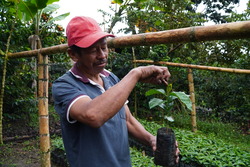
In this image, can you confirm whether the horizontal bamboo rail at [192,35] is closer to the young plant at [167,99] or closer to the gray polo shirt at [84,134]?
the young plant at [167,99]

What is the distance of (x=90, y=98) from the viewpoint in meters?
1.22

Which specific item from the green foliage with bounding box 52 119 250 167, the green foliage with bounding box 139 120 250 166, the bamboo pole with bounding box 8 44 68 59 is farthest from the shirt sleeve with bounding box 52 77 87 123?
the green foliage with bounding box 139 120 250 166

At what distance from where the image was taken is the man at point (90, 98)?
1.10m

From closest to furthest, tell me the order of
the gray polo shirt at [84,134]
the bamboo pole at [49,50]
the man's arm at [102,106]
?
the man's arm at [102,106]
the gray polo shirt at [84,134]
the bamboo pole at [49,50]

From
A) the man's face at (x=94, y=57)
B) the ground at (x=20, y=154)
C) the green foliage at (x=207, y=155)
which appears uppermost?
the man's face at (x=94, y=57)

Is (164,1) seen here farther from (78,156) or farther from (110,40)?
(78,156)

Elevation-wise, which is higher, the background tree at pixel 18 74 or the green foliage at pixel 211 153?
the background tree at pixel 18 74

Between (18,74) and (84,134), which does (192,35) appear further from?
(18,74)

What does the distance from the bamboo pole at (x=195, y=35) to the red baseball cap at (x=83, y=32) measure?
1.27 feet

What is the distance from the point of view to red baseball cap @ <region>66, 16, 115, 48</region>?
4.05 ft

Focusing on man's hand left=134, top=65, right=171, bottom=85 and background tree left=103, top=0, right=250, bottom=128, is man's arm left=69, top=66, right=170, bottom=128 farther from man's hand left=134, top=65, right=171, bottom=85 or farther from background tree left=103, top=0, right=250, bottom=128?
background tree left=103, top=0, right=250, bottom=128

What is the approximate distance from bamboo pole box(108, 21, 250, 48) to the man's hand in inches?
9.3

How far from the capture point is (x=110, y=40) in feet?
6.09

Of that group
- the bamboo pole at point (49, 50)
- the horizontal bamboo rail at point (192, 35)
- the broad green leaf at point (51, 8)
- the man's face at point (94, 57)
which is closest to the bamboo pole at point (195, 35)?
the horizontal bamboo rail at point (192, 35)
